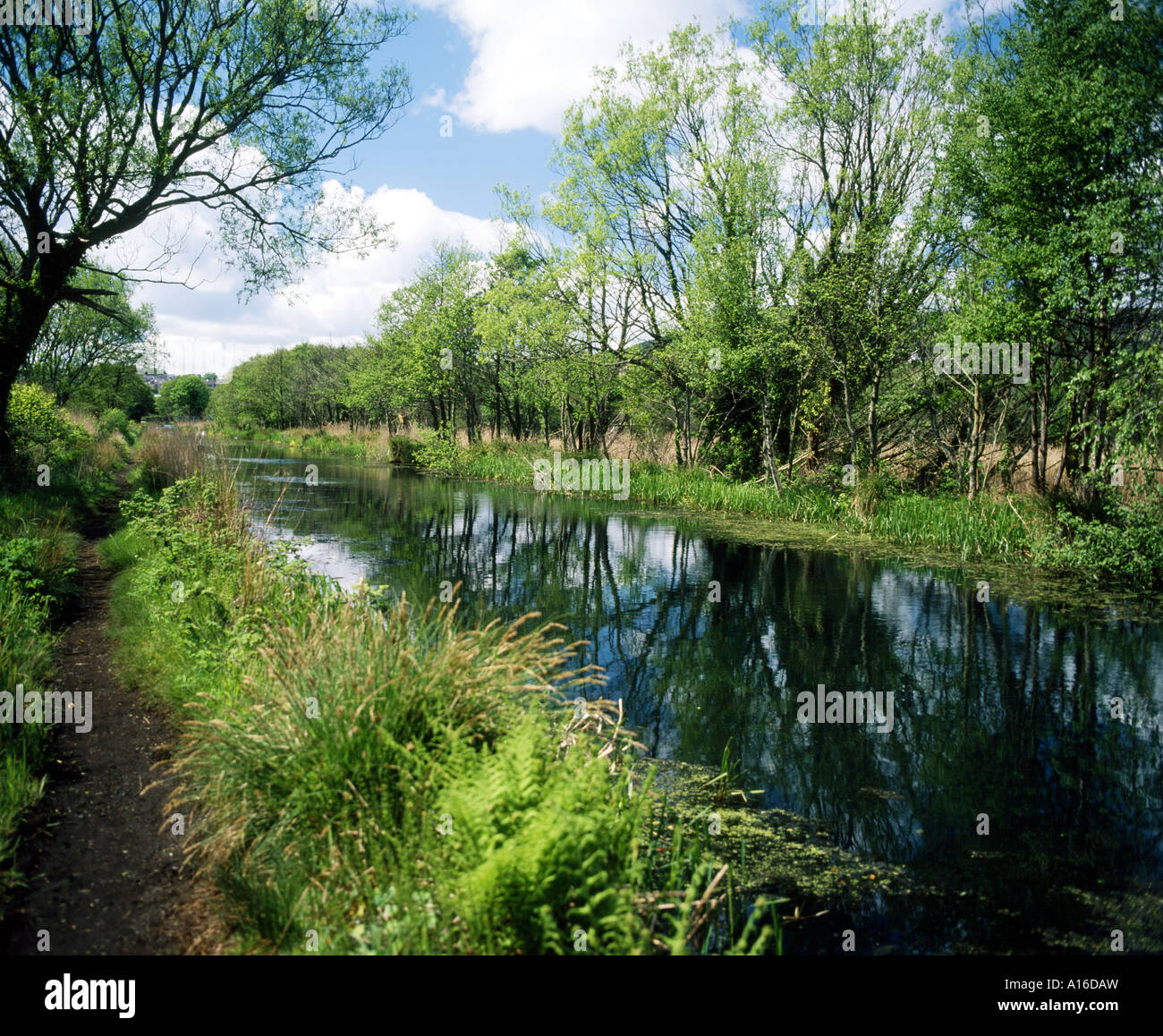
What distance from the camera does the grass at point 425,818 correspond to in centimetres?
289

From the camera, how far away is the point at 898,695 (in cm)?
782

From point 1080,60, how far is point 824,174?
34.9ft

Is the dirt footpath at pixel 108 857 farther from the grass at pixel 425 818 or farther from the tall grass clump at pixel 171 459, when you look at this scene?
the tall grass clump at pixel 171 459

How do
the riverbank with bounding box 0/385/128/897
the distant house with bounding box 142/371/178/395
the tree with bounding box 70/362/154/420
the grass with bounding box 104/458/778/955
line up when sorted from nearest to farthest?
the grass with bounding box 104/458/778/955, the riverbank with bounding box 0/385/128/897, the tree with bounding box 70/362/154/420, the distant house with bounding box 142/371/178/395

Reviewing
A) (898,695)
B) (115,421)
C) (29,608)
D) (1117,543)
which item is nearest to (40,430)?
(29,608)

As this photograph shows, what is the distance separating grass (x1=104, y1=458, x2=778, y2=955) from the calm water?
1.49 meters

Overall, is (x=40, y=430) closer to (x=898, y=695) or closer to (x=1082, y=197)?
(x=898, y=695)

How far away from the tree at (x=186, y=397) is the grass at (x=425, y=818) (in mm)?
111953

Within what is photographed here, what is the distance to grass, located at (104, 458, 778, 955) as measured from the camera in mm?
2893

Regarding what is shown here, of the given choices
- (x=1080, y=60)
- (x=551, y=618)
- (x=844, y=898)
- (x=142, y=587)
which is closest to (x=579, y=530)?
(x=551, y=618)

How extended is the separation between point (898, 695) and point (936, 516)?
32.2ft

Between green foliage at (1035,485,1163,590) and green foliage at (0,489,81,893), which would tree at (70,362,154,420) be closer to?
green foliage at (0,489,81,893)

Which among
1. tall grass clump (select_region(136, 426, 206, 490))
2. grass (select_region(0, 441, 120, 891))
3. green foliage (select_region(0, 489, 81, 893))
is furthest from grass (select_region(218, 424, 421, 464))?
green foliage (select_region(0, 489, 81, 893))
